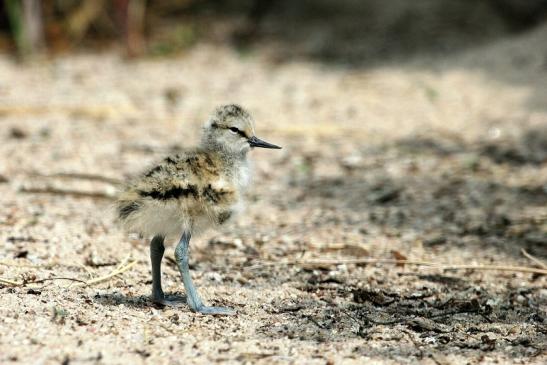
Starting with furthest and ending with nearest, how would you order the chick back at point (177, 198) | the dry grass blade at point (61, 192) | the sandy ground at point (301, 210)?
the dry grass blade at point (61, 192), the chick back at point (177, 198), the sandy ground at point (301, 210)

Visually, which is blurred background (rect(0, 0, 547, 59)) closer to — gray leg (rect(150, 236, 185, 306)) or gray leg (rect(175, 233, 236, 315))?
gray leg (rect(150, 236, 185, 306))

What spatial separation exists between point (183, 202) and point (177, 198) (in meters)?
0.03

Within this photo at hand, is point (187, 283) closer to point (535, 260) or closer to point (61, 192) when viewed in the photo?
point (535, 260)

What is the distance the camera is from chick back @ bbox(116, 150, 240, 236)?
3.58 m

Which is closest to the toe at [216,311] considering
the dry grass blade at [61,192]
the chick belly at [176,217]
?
the chick belly at [176,217]

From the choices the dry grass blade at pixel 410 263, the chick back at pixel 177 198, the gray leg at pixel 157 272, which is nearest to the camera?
the chick back at pixel 177 198

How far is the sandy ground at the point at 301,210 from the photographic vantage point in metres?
3.48

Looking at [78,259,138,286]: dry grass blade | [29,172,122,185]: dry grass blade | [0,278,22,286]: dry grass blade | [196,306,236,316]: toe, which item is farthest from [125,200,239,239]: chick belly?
[29,172,122,185]: dry grass blade

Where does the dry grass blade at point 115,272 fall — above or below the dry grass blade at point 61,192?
below

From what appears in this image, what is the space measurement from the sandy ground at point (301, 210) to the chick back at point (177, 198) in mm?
372

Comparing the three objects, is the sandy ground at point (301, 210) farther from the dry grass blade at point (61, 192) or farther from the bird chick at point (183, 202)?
the bird chick at point (183, 202)

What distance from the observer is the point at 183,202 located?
142 inches

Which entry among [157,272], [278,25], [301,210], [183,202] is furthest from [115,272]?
[278,25]

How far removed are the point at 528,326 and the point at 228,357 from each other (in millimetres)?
1365
